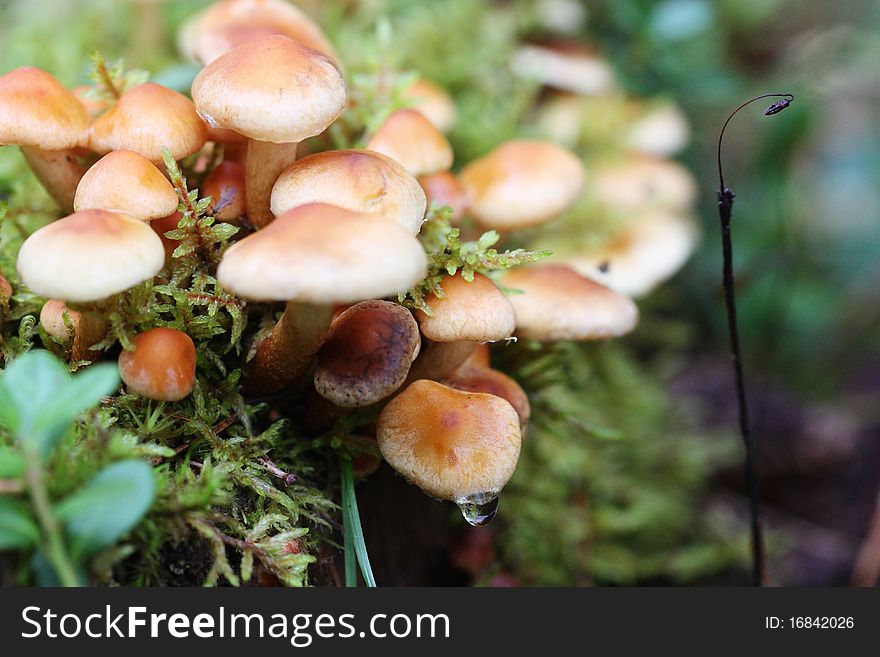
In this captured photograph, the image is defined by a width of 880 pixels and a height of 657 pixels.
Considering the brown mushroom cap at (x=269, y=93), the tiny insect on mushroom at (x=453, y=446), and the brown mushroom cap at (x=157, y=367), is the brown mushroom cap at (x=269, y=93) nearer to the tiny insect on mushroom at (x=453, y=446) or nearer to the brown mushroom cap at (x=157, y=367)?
the brown mushroom cap at (x=157, y=367)

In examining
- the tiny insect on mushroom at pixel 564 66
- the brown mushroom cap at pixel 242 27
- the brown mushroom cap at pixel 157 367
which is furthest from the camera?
the tiny insect on mushroom at pixel 564 66

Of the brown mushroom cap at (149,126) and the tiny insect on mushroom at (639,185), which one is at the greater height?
the brown mushroom cap at (149,126)

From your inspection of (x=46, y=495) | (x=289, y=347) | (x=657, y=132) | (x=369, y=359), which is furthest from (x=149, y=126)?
(x=657, y=132)

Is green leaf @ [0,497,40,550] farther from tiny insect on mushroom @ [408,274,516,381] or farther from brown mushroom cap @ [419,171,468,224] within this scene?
brown mushroom cap @ [419,171,468,224]

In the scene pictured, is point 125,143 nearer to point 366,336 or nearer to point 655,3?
point 366,336

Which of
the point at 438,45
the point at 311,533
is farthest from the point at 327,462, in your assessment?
the point at 438,45

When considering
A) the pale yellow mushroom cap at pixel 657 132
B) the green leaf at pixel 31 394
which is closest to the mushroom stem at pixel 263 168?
the green leaf at pixel 31 394

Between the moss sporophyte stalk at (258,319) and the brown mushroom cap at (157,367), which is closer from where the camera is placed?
the moss sporophyte stalk at (258,319)

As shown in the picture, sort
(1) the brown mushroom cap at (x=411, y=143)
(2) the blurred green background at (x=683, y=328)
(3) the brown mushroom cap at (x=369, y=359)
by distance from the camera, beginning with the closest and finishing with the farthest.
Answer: (3) the brown mushroom cap at (x=369, y=359), (1) the brown mushroom cap at (x=411, y=143), (2) the blurred green background at (x=683, y=328)
